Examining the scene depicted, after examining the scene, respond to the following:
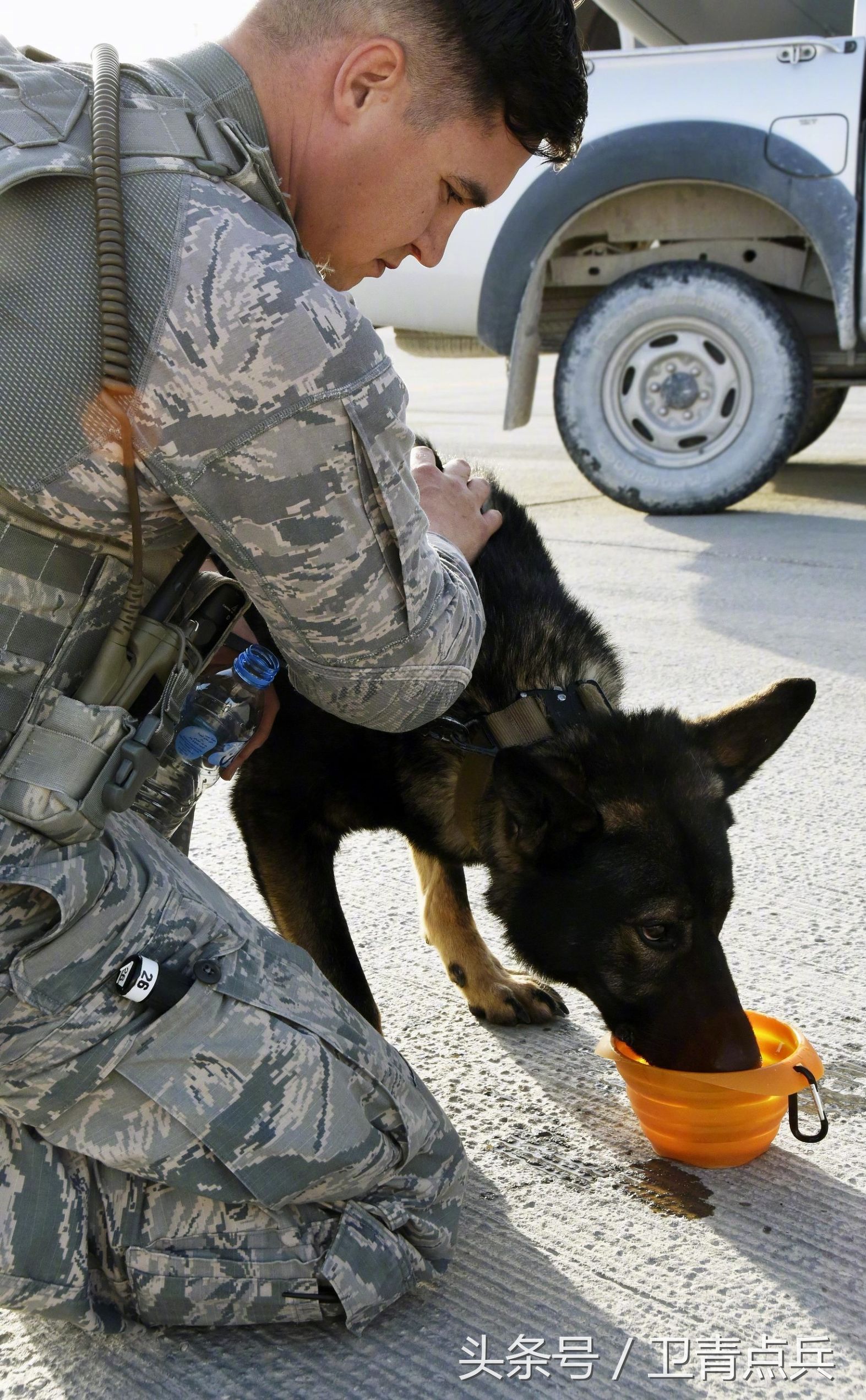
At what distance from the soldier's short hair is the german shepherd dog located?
3.28 ft

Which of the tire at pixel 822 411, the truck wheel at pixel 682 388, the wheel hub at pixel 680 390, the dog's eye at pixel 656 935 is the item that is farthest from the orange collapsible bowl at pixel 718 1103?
the tire at pixel 822 411

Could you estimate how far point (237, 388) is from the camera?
148 cm

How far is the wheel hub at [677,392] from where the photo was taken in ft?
21.7

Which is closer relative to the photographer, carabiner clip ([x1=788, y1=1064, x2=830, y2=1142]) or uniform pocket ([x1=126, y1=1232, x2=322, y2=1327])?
uniform pocket ([x1=126, y1=1232, x2=322, y2=1327])

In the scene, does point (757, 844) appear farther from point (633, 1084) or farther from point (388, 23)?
point (388, 23)

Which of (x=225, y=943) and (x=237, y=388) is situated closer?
(x=237, y=388)

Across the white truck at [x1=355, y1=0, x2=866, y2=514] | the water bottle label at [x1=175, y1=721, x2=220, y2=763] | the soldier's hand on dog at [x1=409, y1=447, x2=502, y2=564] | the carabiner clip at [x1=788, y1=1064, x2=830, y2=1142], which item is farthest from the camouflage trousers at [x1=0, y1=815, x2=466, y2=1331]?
the white truck at [x1=355, y1=0, x2=866, y2=514]

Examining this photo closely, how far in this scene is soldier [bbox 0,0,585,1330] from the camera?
4.86 feet

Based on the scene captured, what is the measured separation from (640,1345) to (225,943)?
78 centimetres

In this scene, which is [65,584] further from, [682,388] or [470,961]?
[682,388]

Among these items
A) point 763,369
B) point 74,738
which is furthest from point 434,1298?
point 763,369

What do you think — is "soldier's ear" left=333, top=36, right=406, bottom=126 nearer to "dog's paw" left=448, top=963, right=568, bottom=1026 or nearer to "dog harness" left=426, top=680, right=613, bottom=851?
"dog harness" left=426, top=680, right=613, bottom=851

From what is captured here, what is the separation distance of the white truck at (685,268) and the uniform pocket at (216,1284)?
5488mm

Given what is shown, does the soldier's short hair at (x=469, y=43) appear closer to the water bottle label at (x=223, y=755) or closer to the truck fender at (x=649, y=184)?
the water bottle label at (x=223, y=755)
